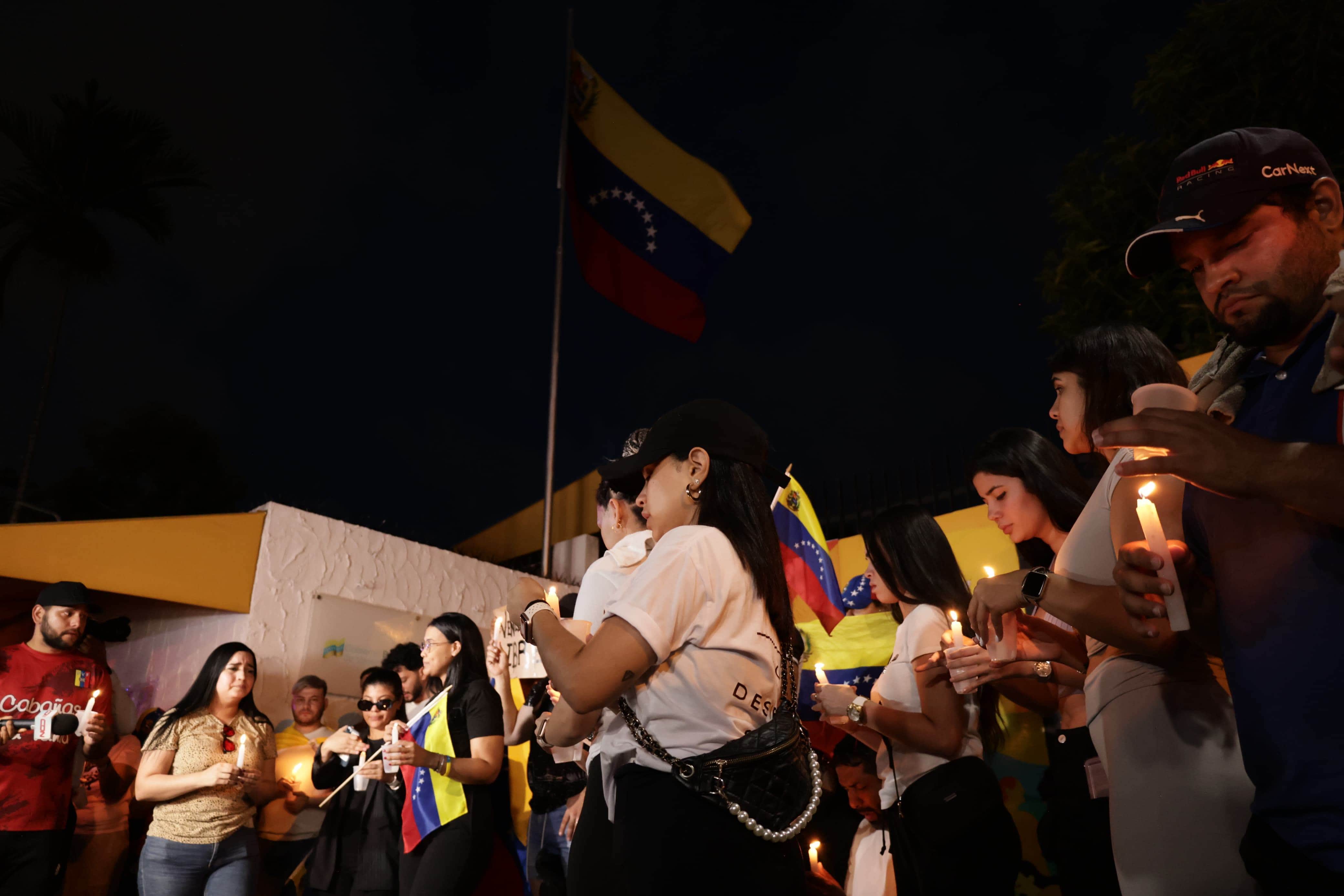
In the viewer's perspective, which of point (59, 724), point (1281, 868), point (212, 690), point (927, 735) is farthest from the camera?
point (212, 690)

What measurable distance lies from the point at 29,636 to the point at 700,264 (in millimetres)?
6855

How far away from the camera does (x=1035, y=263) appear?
826 inches

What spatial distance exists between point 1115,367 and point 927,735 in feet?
3.96

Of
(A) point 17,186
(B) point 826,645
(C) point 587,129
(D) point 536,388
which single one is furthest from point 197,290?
(B) point 826,645

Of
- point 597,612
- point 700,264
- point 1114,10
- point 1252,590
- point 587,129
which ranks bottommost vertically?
point 1252,590

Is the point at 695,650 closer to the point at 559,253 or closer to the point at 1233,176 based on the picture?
the point at 1233,176

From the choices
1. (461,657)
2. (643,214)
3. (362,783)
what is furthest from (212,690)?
(643,214)

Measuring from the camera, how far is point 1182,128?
8875mm

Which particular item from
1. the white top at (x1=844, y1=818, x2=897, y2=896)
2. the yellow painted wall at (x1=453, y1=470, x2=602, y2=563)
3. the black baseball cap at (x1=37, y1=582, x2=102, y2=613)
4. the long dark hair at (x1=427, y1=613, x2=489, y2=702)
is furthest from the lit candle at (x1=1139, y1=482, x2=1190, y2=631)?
the yellow painted wall at (x1=453, y1=470, x2=602, y2=563)

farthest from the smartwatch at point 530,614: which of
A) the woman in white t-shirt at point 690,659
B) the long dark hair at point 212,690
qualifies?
the long dark hair at point 212,690

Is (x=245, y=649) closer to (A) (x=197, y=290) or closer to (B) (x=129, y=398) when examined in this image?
(B) (x=129, y=398)

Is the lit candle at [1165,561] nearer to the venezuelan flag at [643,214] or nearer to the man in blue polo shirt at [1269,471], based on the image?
the man in blue polo shirt at [1269,471]

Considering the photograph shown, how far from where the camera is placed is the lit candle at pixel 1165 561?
121 centimetres

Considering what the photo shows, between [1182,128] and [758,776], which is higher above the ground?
[1182,128]
